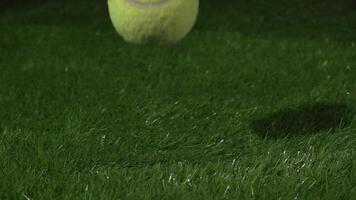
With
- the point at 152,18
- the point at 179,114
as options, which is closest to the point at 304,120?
the point at 179,114

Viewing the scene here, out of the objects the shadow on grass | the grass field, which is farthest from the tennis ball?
the shadow on grass

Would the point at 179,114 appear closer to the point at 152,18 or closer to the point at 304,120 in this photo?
the point at 304,120

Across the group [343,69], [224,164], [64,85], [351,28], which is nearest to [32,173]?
[224,164]

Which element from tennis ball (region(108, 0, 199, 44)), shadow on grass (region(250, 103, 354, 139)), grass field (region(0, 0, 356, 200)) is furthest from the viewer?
shadow on grass (region(250, 103, 354, 139))

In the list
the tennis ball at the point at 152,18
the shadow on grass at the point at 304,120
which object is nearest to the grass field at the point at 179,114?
the shadow on grass at the point at 304,120

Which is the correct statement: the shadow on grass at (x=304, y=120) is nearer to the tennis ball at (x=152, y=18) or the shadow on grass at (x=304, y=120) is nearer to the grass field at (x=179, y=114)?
the grass field at (x=179, y=114)

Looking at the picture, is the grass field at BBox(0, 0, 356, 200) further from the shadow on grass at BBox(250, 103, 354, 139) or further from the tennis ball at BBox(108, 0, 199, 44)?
the tennis ball at BBox(108, 0, 199, 44)
